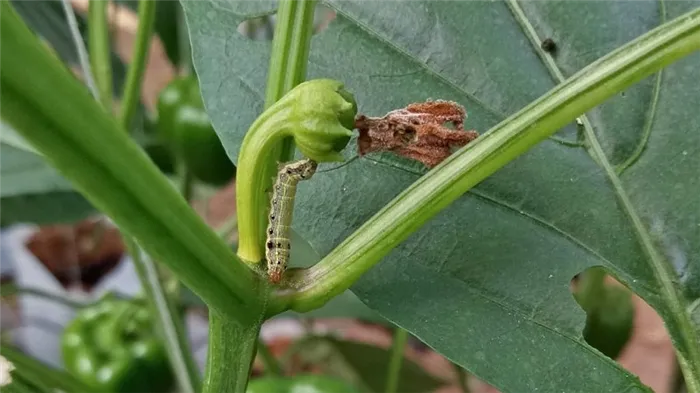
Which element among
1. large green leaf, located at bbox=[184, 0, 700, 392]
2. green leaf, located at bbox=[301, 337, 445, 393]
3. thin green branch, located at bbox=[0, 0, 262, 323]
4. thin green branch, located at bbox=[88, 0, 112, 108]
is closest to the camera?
thin green branch, located at bbox=[0, 0, 262, 323]

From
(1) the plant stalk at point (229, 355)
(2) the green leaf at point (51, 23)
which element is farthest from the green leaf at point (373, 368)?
(1) the plant stalk at point (229, 355)

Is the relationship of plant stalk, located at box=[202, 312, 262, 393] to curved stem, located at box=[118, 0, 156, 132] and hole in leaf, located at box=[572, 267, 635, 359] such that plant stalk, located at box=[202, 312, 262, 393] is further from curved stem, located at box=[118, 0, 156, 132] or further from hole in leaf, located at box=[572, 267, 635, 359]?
hole in leaf, located at box=[572, 267, 635, 359]

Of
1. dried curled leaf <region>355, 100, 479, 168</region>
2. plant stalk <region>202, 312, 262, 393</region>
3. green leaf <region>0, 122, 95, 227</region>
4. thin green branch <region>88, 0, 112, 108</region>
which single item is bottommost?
green leaf <region>0, 122, 95, 227</region>

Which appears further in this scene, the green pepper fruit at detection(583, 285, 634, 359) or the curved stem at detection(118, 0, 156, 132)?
the green pepper fruit at detection(583, 285, 634, 359)

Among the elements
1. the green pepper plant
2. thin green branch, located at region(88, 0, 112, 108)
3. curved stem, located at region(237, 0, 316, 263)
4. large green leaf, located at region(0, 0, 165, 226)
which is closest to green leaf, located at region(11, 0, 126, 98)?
large green leaf, located at region(0, 0, 165, 226)

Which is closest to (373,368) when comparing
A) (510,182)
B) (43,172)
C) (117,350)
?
(117,350)

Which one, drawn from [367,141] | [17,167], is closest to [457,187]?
[367,141]
